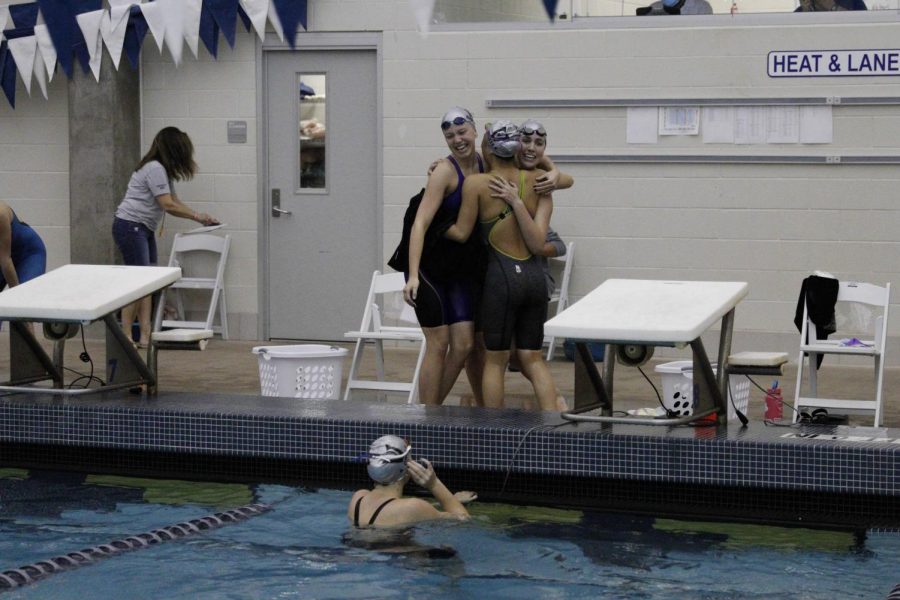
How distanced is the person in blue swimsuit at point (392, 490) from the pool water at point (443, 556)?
0.06m

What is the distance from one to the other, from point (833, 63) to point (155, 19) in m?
4.93

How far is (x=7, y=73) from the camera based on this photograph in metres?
11.3

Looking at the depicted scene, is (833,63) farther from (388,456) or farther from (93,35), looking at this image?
(388,456)

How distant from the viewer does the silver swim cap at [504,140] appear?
21.6 feet

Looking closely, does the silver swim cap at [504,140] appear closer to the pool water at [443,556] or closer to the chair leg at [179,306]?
the pool water at [443,556]

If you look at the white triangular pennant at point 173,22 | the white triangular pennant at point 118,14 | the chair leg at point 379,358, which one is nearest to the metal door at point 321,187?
the white triangular pennant at point 173,22

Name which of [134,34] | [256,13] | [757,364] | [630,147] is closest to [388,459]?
[757,364]

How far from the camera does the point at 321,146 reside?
1098 centimetres

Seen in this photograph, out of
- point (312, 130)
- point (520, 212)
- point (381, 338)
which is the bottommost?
point (381, 338)

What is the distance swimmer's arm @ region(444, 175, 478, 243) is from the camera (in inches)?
261

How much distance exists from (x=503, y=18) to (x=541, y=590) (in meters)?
6.25

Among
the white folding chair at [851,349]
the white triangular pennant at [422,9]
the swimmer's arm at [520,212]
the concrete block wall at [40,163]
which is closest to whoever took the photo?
the white triangular pennant at [422,9]

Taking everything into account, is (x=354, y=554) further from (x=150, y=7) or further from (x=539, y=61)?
(x=150, y=7)

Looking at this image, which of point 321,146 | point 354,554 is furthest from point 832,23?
point 354,554
